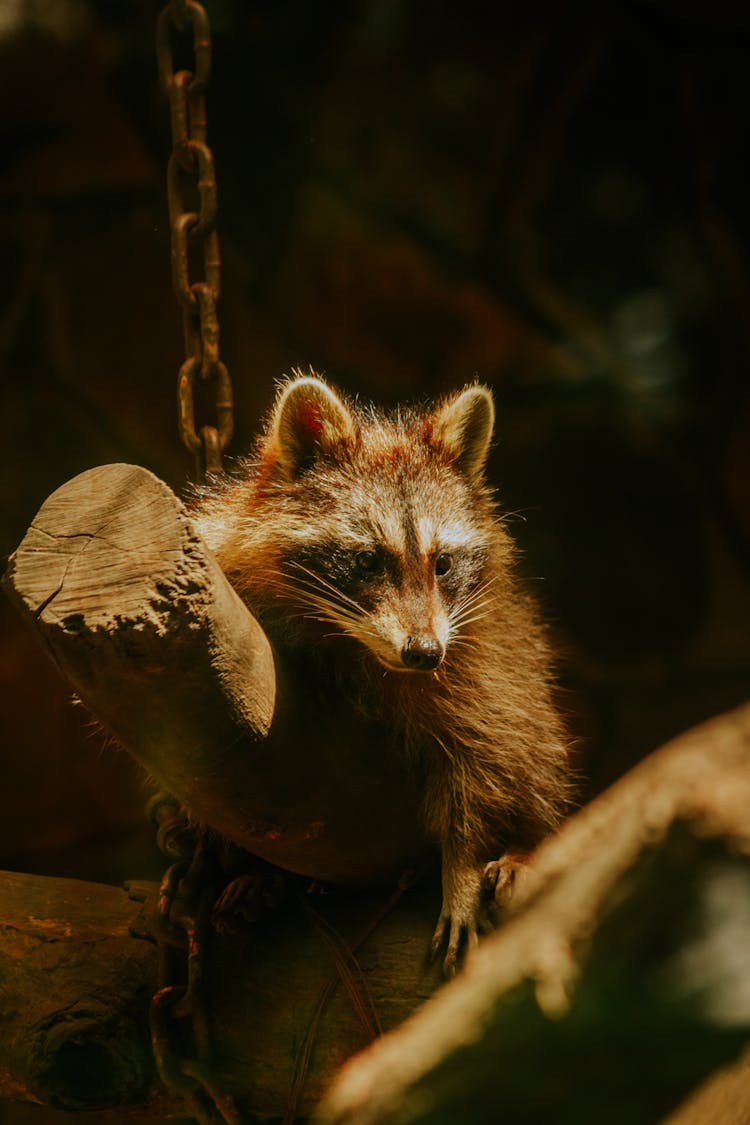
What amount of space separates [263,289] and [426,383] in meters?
0.65

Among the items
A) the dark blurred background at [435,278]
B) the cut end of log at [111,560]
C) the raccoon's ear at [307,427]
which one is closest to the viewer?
the cut end of log at [111,560]

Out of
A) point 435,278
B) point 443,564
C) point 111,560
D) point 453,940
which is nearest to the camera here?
point 111,560

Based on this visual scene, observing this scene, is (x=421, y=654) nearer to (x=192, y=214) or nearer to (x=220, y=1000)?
(x=220, y=1000)

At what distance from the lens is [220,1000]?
1.68 m

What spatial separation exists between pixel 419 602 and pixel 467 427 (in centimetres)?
47

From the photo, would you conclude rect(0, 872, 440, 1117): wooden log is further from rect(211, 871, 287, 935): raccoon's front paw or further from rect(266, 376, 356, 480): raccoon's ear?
rect(266, 376, 356, 480): raccoon's ear

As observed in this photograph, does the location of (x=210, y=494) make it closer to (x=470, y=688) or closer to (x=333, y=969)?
(x=470, y=688)

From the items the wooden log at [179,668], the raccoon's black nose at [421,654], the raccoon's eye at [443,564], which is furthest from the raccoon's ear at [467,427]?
the wooden log at [179,668]

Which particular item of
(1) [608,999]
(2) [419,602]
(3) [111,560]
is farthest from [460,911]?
(1) [608,999]

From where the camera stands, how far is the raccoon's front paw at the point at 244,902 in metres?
1.72

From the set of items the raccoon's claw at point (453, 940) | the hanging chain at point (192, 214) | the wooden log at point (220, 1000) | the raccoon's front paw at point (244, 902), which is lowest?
the wooden log at point (220, 1000)

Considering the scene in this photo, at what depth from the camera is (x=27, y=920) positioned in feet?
6.00

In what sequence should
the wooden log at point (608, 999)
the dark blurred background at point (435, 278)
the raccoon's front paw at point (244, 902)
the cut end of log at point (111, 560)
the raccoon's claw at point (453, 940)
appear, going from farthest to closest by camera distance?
the dark blurred background at point (435, 278) → the raccoon's front paw at point (244, 902) → the raccoon's claw at point (453, 940) → the cut end of log at point (111, 560) → the wooden log at point (608, 999)

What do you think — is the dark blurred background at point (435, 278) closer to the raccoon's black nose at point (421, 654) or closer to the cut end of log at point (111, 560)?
the raccoon's black nose at point (421, 654)
